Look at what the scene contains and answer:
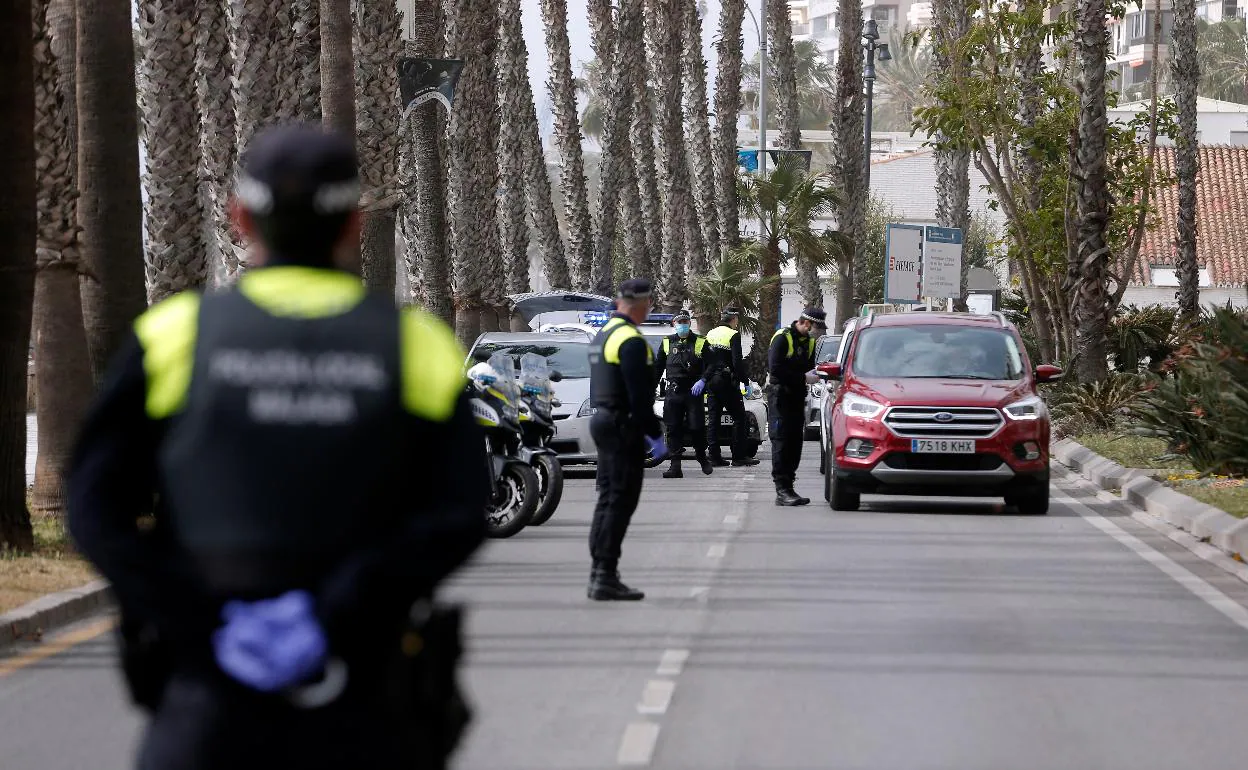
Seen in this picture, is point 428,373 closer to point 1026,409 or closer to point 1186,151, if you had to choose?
point 1026,409

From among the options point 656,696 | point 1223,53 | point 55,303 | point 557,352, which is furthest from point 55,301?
point 1223,53

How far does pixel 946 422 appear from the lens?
17.9 m

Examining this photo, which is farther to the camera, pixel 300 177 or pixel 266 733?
pixel 300 177

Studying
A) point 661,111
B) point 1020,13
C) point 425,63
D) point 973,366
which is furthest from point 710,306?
point 973,366

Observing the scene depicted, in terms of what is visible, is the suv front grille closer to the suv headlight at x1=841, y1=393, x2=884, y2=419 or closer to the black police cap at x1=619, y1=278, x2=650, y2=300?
the suv headlight at x1=841, y1=393, x2=884, y2=419

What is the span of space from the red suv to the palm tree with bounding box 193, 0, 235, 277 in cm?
794

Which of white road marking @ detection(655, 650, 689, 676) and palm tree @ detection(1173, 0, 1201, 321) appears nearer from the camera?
white road marking @ detection(655, 650, 689, 676)

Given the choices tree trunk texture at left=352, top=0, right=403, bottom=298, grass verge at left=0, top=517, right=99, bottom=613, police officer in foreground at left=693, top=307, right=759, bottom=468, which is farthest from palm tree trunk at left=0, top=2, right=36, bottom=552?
police officer in foreground at left=693, top=307, right=759, bottom=468

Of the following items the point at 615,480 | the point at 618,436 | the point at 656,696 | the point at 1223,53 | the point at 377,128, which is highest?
the point at 1223,53

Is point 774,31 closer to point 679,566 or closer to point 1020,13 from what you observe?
point 1020,13

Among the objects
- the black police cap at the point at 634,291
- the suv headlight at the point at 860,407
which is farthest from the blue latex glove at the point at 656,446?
the suv headlight at the point at 860,407

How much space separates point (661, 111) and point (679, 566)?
4182 centimetres

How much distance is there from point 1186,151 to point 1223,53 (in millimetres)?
76748

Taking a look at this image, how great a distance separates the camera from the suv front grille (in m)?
17.8
